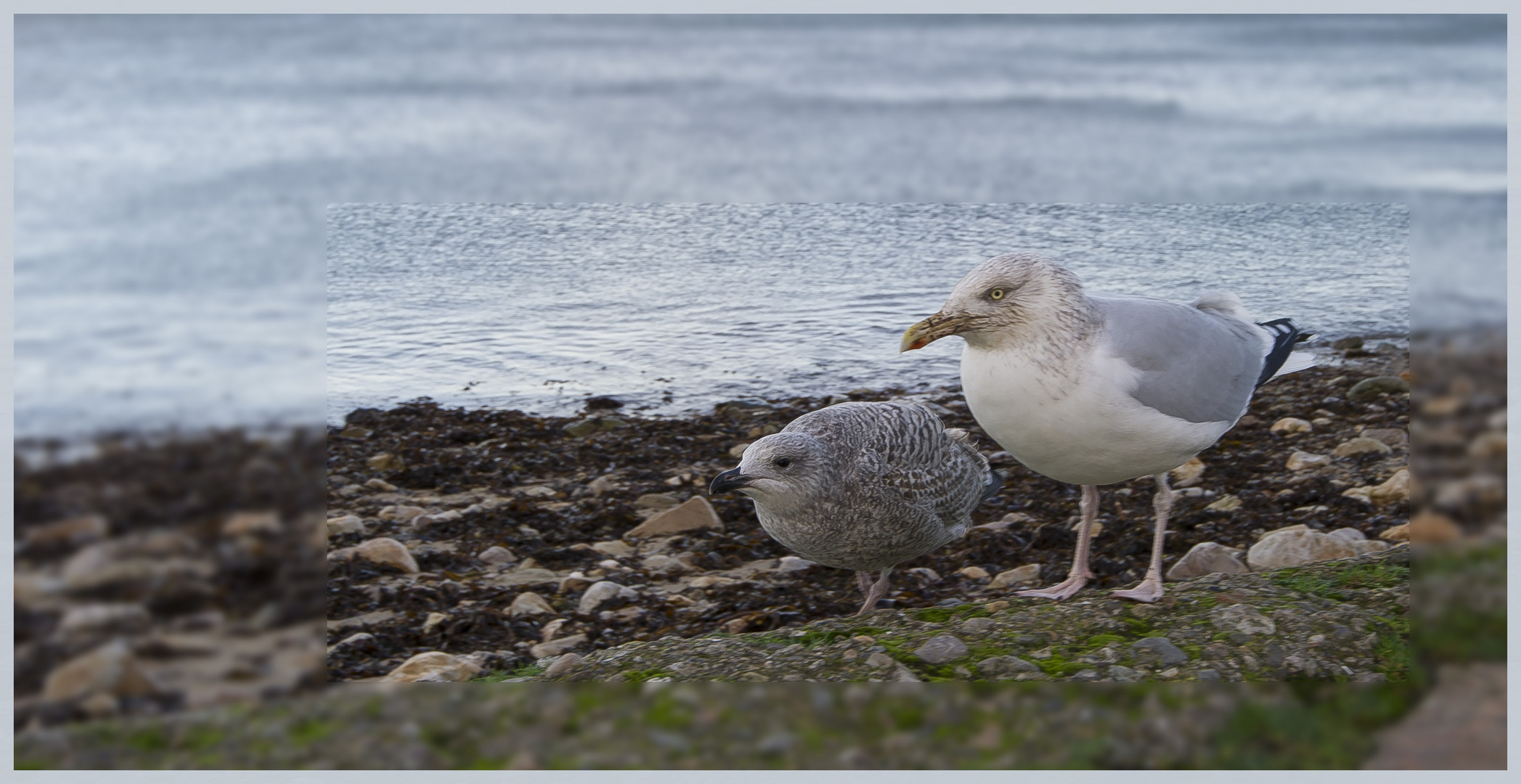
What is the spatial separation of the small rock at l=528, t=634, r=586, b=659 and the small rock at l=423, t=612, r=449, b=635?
22 cm

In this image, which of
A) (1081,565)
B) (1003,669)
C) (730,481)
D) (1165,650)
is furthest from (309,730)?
(1165,650)

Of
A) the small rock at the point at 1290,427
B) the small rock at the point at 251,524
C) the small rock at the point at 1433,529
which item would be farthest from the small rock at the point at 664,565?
the small rock at the point at 1433,529

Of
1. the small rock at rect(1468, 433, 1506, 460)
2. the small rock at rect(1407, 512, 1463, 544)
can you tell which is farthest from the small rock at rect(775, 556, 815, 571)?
the small rock at rect(1468, 433, 1506, 460)

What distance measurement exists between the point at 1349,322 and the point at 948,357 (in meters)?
0.95

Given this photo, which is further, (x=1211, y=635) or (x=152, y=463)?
(x=152, y=463)

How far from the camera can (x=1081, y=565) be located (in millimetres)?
3213

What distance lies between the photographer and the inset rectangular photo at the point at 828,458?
121 inches

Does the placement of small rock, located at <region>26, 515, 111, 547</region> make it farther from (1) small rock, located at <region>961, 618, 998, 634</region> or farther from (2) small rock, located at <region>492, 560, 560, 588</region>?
(1) small rock, located at <region>961, 618, 998, 634</region>

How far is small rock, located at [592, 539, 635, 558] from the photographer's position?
10.7ft

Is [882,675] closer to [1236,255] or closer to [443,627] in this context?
[443,627]

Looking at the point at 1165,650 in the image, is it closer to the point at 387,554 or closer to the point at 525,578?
the point at 525,578

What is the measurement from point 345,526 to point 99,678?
25.7 inches

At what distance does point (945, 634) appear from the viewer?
3084 mm

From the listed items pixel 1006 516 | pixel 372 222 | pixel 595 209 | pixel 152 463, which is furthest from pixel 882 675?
pixel 152 463
